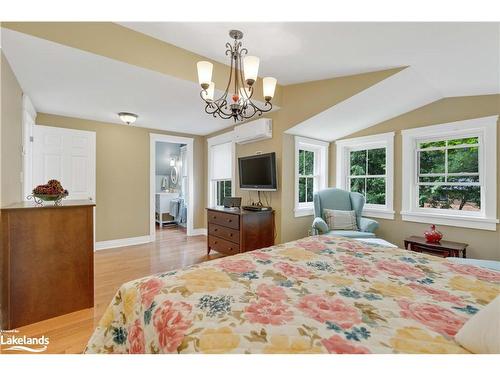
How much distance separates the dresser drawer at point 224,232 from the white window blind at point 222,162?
1.24 meters

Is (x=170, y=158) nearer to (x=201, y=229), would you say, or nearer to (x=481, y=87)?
(x=201, y=229)

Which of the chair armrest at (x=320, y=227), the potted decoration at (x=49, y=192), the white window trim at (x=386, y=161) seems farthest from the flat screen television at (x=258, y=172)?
the potted decoration at (x=49, y=192)

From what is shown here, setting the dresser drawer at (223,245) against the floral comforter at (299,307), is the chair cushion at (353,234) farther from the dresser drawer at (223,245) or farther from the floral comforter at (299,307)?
the floral comforter at (299,307)

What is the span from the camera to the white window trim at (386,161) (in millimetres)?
3533

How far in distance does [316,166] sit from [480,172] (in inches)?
82.6

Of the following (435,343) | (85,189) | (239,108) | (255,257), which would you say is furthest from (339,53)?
(85,189)

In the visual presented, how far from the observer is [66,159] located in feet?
12.0

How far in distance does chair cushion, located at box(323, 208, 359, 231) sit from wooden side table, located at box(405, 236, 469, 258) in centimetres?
70

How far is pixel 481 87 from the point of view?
8.59 ft

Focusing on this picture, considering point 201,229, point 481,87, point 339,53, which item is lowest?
point 201,229
